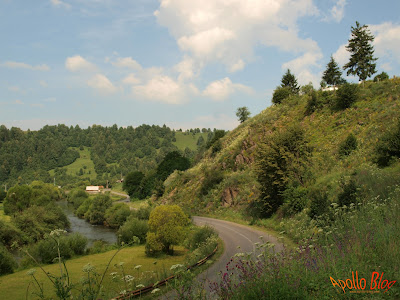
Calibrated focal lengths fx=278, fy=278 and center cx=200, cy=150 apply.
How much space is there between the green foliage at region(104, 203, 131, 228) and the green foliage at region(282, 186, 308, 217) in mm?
33486

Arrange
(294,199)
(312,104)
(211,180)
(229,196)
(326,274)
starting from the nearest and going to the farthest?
(326,274)
(294,199)
(229,196)
(312,104)
(211,180)

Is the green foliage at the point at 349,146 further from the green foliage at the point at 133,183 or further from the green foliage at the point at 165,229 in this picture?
the green foliage at the point at 133,183

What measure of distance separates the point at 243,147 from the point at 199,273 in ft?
124

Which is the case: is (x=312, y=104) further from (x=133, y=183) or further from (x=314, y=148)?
(x=133, y=183)

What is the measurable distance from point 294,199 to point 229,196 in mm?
18211

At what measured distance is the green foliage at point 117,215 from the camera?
52575 millimetres

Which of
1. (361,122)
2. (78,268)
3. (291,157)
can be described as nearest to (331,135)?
(361,122)

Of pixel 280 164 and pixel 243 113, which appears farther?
pixel 243 113

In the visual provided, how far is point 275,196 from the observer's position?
29.6 m

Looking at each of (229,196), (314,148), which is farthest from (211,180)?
(314,148)

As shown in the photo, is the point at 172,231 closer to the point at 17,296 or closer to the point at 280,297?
the point at 17,296

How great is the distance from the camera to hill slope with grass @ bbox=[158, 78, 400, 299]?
5.74 m

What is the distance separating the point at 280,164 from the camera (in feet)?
94.8

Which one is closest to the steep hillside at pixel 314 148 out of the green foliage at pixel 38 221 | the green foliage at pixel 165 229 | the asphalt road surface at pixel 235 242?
the asphalt road surface at pixel 235 242
